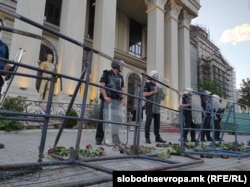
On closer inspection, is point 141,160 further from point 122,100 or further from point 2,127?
point 2,127

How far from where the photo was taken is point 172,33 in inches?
779

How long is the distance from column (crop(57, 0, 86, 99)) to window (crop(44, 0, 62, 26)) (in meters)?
3.98

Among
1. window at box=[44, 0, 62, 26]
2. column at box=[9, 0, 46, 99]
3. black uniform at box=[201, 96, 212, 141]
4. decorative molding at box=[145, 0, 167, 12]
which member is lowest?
black uniform at box=[201, 96, 212, 141]

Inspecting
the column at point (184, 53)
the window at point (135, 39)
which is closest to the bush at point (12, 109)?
the column at point (184, 53)

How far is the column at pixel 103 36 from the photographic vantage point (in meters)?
14.3

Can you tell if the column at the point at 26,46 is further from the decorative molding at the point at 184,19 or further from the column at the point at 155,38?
the decorative molding at the point at 184,19

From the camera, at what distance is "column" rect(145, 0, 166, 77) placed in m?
17.5

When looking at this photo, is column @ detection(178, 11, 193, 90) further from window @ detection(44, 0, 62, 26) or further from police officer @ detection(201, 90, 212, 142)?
police officer @ detection(201, 90, 212, 142)

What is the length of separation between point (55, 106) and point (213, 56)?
110 feet

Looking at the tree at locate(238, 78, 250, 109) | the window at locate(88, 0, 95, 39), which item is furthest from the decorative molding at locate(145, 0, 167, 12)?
the tree at locate(238, 78, 250, 109)

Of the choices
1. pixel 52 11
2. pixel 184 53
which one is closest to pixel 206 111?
pixel 52 11

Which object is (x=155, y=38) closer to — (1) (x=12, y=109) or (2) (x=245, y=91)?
(1) (x=12, y=109)

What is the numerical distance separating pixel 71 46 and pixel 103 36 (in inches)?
93.7

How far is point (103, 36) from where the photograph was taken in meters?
14.6
